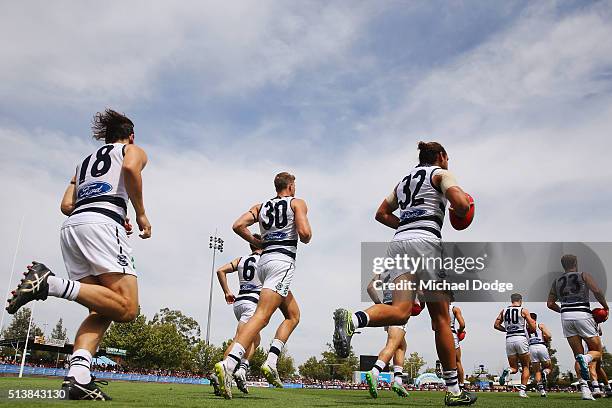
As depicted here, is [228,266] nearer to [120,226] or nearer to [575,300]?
[120,226]

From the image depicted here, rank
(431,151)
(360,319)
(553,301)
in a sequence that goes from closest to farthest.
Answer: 1. (360,319)
2. (431,151)
3. (553,301)

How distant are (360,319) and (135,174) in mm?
2643

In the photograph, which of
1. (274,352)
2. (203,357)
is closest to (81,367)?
(274,352)

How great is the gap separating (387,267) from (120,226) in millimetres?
2837

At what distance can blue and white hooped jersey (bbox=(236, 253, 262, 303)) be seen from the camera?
9266 millimetres

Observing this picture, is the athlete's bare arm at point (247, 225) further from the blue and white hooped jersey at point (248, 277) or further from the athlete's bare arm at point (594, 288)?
the athlete's bare arm at point (594, 288)

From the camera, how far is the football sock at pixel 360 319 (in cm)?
480

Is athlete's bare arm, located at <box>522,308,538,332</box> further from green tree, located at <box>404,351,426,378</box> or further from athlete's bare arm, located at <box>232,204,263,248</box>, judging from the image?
green tree, located at <box>404,351,426,378</box>

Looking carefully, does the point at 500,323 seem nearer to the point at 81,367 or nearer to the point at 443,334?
the point at 443,334

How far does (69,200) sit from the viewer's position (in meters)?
5.08

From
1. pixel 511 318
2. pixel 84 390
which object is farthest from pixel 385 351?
pixel 511 318

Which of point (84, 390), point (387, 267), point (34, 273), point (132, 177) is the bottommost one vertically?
point (84, 390)

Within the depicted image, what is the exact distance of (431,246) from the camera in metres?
5.18

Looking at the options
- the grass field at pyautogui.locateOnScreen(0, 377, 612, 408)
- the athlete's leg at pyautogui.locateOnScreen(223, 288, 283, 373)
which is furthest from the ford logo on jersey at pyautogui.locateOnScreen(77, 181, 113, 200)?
the athlete's leg at pyautogui.locateOnScreen(223, 288, 283, 373)
